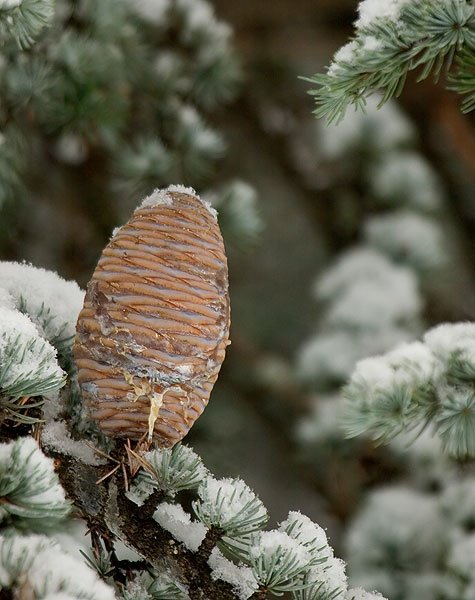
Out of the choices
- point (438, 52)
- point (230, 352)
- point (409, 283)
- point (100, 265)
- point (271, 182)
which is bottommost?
point (100, 265)

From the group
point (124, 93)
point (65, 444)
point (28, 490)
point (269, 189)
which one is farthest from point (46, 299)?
point (269, 189)

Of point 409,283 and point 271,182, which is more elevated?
point 271,182

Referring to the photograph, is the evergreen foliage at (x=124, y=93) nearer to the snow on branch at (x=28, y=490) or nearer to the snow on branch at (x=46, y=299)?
the snow on branch at (x=46, y=299)

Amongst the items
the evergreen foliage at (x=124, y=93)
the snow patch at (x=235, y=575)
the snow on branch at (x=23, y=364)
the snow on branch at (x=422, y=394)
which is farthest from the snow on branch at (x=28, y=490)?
the evergreen foliage at (x=124, y=93)

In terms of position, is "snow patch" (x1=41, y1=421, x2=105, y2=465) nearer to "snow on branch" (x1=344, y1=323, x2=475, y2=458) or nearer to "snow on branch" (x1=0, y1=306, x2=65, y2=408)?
"snow on branch" (x1=0, y1=306, x2=65, y2=408)

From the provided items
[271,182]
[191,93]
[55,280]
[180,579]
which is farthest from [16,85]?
[271,182]

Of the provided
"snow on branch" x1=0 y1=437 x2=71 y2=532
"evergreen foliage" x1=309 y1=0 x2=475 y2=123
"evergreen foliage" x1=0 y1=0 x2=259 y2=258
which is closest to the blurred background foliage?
"evergreen foliage" x1=0 y1=0 x2=259 y2=258

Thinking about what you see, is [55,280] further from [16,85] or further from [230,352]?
[230,352]
